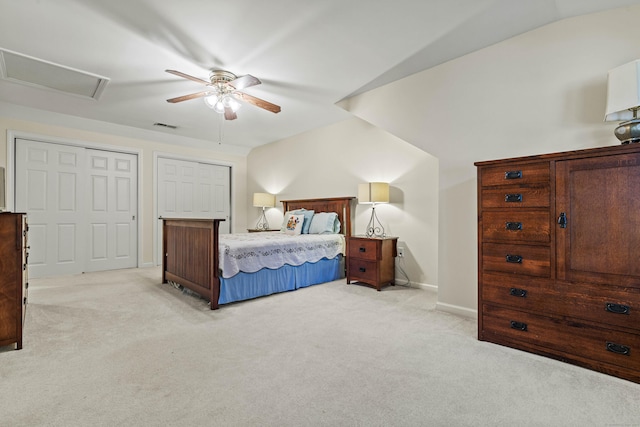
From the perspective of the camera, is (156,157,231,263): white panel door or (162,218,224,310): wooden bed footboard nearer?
(162,218,224,310): wooden bed footboard

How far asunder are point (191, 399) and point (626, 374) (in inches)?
95.8

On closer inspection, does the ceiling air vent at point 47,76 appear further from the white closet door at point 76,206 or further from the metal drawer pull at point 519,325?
the metal drawer pull at point 519,325

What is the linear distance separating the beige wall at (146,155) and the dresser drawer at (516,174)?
5443 millimetres

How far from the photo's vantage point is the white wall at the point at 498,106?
85.7 inches

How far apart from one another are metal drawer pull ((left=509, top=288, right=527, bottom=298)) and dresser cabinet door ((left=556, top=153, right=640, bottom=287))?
0.81ft

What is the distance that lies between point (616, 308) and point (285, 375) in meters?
1.99

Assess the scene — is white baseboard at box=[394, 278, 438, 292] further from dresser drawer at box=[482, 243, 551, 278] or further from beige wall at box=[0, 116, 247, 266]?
beige wall at box=[0, 116, 247, 266]

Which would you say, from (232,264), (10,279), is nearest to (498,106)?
(232,264)

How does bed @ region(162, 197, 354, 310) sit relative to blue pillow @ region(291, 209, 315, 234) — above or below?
below

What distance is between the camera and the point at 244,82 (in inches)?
116

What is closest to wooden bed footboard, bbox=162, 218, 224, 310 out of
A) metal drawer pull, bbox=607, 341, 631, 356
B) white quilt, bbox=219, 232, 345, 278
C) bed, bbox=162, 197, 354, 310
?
bed, bbox=162, 197, 354, 310

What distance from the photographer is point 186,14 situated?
2248mm

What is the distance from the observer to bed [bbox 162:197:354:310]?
10.2 ft

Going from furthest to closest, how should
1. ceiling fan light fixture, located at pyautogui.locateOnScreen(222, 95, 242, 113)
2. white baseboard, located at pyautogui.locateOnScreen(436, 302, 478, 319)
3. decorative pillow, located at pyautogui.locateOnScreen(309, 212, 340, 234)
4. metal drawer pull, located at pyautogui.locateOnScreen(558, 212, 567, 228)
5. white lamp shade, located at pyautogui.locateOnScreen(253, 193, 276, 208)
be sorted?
white lamp shade, located at pyautogui.locateOnScreen(253, 193, 276, 208) → decorative pillow, located at pyautogui.locateOnScreen(309, 212, 340, 234) → ceiling fan light fixture, located at pyautogui.locateOnScreen(222, 95, 242, 113) → white baseboard, located at pyautogui.locateOnScreen(436, 302, 478, 319) → metal drawer pull, located at pyautogui.locateOnScreen(558, 212, 567, 228)
